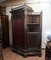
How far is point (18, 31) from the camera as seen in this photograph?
14.5 ft

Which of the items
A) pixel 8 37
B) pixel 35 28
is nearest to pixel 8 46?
pixel 8 37

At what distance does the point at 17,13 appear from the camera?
439cm

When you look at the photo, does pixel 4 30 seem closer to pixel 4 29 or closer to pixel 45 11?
pixel 4 29

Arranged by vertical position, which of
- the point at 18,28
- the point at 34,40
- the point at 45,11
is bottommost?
the point at 34,40

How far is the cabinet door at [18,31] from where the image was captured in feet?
13.8

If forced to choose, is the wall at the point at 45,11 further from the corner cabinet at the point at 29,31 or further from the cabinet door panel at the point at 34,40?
the cabinet door panel at the point at 34,40

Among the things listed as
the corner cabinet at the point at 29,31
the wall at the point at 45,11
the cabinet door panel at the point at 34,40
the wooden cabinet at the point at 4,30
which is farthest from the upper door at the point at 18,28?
the wall at the point at 45,11

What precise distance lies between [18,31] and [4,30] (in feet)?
3.05

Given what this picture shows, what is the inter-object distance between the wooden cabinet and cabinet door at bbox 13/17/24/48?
62 centimetres

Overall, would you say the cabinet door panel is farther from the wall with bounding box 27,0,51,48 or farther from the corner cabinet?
the wall with bounding box 27,0,51,48

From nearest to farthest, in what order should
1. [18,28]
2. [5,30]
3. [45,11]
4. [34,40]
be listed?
[34,40] → [18,28] → [45,11] → [5,30]

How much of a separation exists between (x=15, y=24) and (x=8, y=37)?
1.12m

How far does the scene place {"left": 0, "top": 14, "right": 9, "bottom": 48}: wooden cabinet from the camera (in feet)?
15.9

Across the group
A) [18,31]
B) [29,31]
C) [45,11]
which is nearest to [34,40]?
[29,31]
